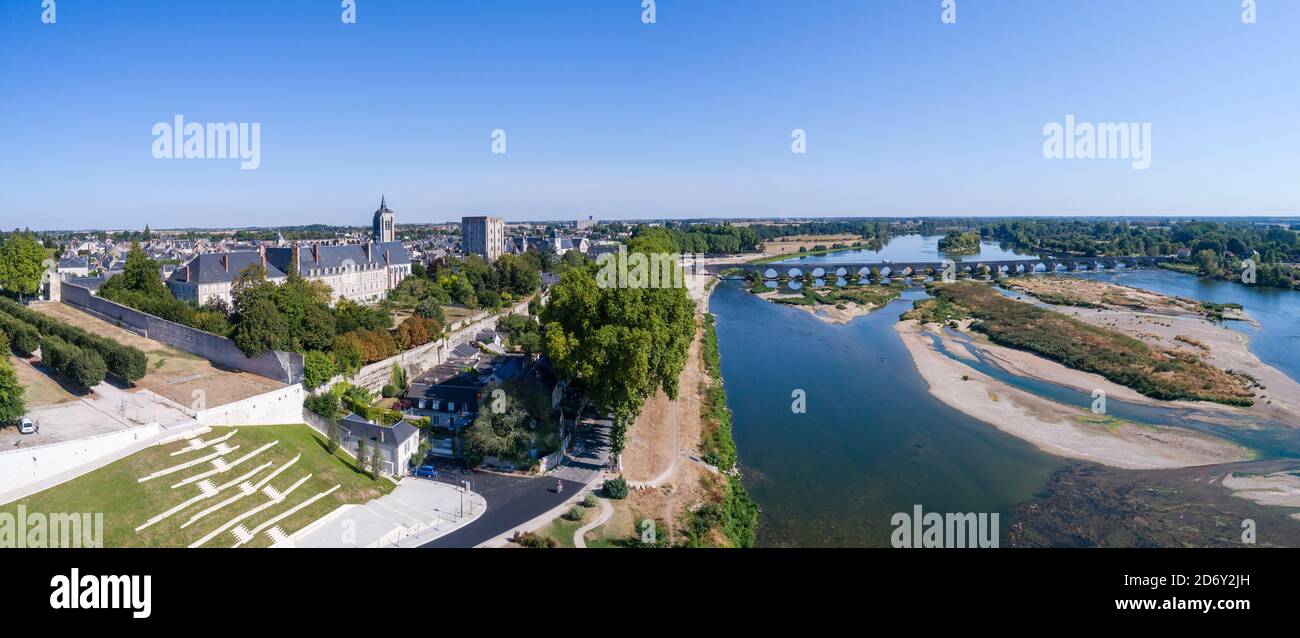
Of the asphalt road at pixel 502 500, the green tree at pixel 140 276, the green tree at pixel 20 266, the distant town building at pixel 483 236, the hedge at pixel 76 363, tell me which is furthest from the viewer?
the distant town building at pixel 483 236

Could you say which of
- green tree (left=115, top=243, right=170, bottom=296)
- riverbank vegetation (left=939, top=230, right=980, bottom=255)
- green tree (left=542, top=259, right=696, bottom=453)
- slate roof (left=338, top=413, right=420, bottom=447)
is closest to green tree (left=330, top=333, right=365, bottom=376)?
slate roof (left=338, top=413, right=420, bottom=447)

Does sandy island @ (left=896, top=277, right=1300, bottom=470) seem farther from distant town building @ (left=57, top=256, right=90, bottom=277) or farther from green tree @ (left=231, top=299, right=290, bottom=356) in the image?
distant town building @ (left=57, top=256, right=90, bottom=277)

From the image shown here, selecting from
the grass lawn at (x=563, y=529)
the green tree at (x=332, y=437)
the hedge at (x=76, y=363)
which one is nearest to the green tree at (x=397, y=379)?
the green tree at (x=332, y=437)

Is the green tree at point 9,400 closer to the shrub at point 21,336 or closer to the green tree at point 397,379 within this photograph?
the shrub at point 21,336

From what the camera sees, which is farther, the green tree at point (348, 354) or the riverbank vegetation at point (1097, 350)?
the riverbank vegetation at point (1097, 350)

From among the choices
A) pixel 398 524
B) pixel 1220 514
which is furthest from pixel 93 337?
pixel 1220 514

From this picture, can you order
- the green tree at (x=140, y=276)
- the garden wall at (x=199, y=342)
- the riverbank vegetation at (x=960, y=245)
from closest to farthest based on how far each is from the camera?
1. the garden wall at (x=199, y=342)
2. the green tree at (x=140, y=276)
3. the riverbank vegetation at (x=960, y=245)

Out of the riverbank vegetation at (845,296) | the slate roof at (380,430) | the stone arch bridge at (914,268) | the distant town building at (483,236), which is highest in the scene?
the distant town building at (483,236)

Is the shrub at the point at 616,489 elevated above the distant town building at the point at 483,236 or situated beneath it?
situated beneath
